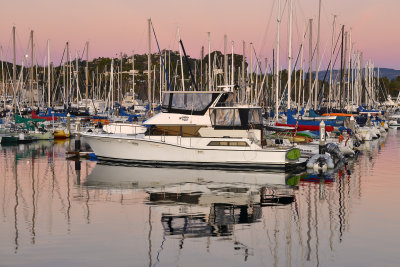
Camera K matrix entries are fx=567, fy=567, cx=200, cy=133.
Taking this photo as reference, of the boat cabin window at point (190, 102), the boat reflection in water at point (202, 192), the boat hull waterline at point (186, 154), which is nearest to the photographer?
the boat reflection in water at point (202, 192)

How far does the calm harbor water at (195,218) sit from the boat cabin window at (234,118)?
2.82m

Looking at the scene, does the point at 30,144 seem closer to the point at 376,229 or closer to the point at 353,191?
the point at 353,191

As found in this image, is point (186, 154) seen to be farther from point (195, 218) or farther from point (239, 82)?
point (239, 82)

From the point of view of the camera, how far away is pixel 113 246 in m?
14.7

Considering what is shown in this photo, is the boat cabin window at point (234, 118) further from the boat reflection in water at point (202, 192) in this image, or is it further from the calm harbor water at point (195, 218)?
the calm harbor water at point (195, 218)

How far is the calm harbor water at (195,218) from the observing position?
1394 centimetres

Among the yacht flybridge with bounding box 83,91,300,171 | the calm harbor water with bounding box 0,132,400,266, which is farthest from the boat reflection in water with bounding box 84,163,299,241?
the yacht flybridge with bounding box 83,91,300,171

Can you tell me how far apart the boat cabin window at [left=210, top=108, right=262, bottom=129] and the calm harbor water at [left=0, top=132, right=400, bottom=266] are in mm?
2815

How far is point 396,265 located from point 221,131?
1764cm

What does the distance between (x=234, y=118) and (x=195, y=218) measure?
12.7 metres

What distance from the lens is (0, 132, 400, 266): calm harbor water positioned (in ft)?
45.7

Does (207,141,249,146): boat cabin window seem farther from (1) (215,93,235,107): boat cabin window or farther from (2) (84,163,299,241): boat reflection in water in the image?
(1) (215,93,235,107): boat cabin window

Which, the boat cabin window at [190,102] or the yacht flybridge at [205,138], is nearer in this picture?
the yacht flybridge at [205,138]

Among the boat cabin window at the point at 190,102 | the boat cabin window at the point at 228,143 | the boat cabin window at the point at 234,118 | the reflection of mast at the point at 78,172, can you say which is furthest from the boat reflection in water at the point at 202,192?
the boat cabin window at the point at 190,102
